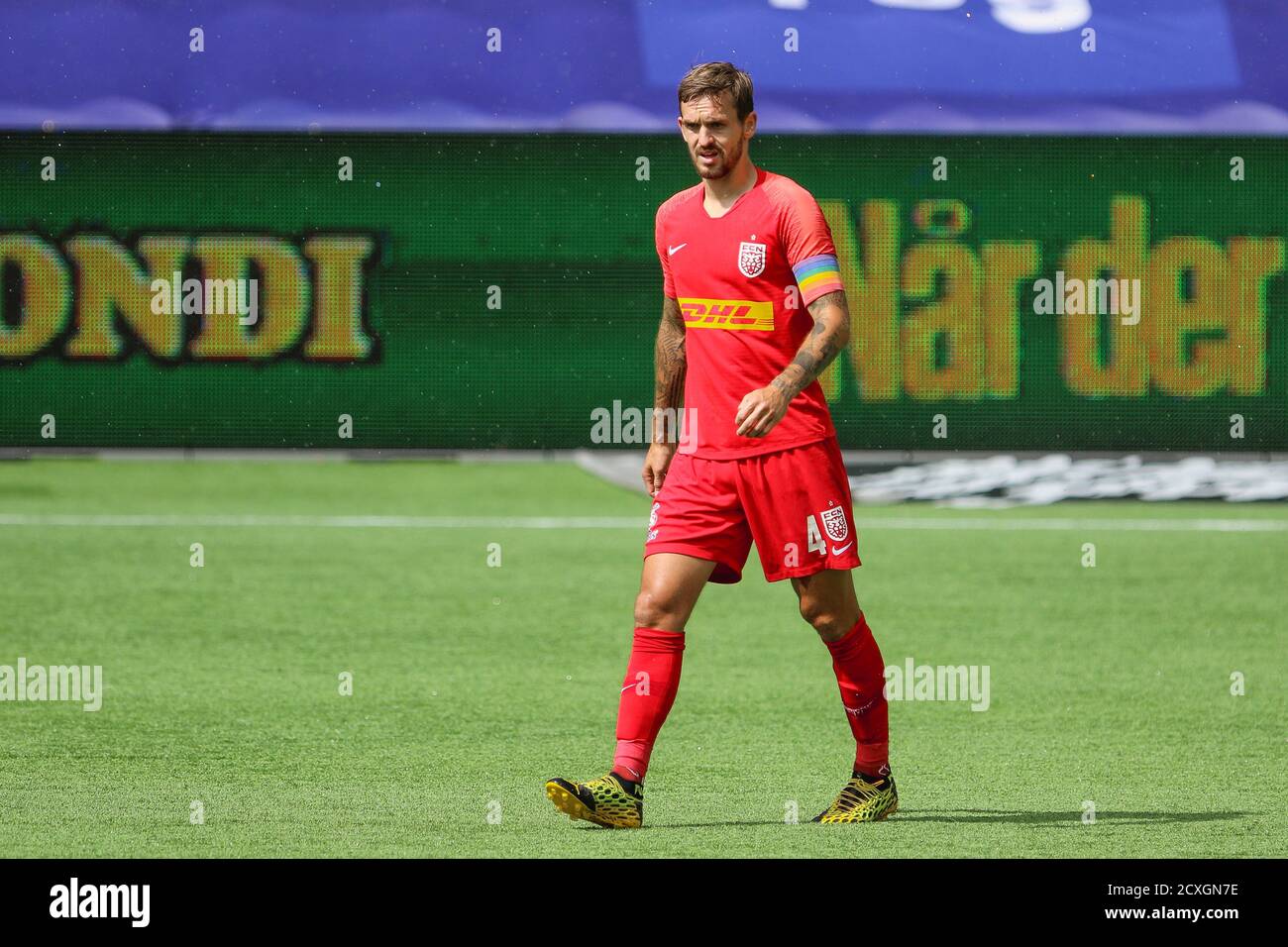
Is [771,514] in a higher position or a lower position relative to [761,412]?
lower

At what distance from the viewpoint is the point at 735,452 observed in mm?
6070

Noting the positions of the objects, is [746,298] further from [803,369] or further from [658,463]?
[658,463]

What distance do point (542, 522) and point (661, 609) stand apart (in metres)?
10.5

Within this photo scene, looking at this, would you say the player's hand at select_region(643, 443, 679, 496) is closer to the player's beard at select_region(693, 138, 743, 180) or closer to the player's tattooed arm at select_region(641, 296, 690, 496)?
the player's tattooed arm at select_region(641, 296, 690, 496)

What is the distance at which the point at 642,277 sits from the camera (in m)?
17.9

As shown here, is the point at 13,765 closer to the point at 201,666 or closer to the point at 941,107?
the point at 201,666

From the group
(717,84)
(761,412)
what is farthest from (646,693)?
(717,84)

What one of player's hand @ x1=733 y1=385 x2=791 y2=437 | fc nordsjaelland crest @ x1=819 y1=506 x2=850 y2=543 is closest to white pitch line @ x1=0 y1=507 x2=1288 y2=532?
fc nordsjaelland crest @ x1=819 y1=506 x2=850 y2=543

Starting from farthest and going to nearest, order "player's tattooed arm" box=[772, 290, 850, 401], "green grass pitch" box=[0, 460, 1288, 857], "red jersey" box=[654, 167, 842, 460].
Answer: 1. "green grass pitch" box=[0, 460, 1288, 857]
2. "red jersey" box=[654, 167, 842, 460]
3. "player's tattooed arm" box=[772, 290, 850, 401]

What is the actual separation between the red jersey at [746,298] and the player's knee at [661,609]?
0.42 metres

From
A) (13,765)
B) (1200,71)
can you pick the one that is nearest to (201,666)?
(13,765)

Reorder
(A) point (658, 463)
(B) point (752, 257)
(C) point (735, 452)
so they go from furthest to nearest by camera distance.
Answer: (A) point (658, 463) → (C) point (735, 452) → (B) point (752, 257)

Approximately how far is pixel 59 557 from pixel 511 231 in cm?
550

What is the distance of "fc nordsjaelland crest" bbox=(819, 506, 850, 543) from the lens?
6023 millimetres
